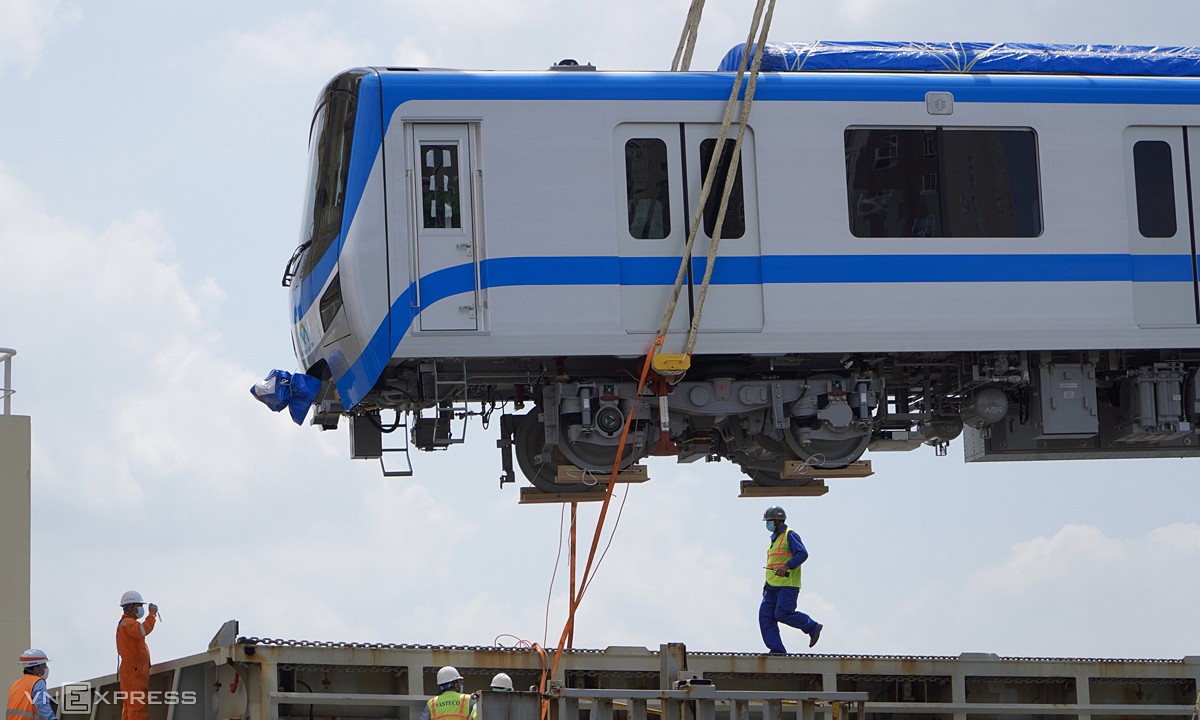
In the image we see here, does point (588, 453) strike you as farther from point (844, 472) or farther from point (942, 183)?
point (942, 183)

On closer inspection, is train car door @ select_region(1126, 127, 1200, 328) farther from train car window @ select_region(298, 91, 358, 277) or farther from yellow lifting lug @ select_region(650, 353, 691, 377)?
train car window @ select_region(298, 91, 358, 277)

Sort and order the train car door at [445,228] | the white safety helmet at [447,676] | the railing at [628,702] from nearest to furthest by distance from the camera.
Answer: the railing at [628,702] < the white safety helmet at [447,676] < the train car door at [445,228]

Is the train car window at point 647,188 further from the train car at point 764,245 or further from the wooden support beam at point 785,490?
the wooden support beam at point 785,490

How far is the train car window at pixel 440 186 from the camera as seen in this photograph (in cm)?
1066

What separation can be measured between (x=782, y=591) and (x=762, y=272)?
9.07 feet

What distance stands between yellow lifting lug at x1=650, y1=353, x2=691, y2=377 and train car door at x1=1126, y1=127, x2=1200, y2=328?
312 centimetres

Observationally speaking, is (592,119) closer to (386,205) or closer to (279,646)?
(386,205)

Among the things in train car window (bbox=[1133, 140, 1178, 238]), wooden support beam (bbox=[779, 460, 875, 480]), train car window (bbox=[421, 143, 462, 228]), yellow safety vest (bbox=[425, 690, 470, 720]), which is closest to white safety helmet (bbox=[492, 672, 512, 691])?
yellow safety vest (bbox=[425, 690, 470, 720])

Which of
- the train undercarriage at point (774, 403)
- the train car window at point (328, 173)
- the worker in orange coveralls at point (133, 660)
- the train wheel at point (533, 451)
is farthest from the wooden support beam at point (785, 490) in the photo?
the worker in orange coveralls at point (133, 660)

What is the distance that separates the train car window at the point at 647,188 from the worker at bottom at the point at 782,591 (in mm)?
2814

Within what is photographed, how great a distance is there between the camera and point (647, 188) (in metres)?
10.9

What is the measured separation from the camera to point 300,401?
37.8 feet

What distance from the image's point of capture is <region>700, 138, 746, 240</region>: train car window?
1090 cm

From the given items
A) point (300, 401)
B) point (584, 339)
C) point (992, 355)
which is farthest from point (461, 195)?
point (992, 355)
